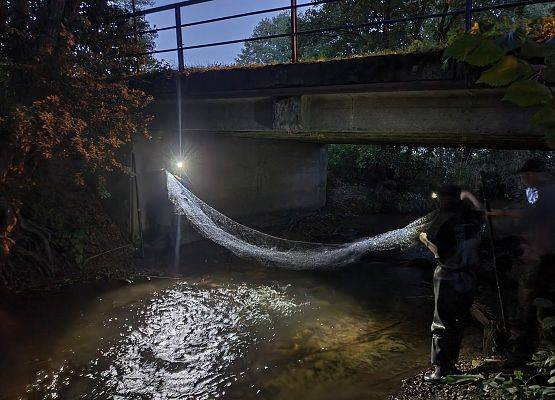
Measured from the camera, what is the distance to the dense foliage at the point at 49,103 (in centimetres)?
666

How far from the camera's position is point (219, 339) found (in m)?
5.75

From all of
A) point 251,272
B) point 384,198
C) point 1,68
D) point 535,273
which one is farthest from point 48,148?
point 384,198

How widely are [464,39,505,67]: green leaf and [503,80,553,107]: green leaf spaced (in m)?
0.15

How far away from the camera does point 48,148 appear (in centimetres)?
673

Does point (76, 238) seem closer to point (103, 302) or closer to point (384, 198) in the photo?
point (103, 302)

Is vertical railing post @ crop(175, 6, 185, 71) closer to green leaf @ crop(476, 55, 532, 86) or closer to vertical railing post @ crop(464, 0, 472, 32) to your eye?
vertical railing post @ crop(464, 0, 472, 32)

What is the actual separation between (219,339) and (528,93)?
539 centimetres

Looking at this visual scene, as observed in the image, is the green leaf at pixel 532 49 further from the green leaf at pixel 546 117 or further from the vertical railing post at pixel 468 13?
the vertical railing post at pixel 468 13

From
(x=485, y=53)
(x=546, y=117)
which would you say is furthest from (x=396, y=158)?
(x=485, y=53)

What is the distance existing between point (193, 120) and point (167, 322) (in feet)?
14.8

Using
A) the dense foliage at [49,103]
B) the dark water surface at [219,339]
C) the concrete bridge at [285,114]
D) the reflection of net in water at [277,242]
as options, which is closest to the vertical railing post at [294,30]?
the concrete bridge at [285,114]

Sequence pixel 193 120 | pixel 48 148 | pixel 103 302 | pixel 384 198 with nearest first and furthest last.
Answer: pixel 48 148, pixel 103 302, pixel 193 120, pixel 384 198

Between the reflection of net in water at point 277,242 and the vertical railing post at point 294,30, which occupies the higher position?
the vertical railing post at point 294,30

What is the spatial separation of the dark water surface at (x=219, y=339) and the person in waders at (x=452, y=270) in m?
0.73
